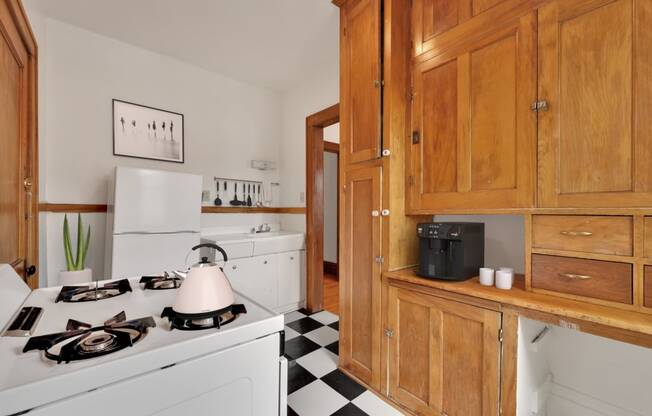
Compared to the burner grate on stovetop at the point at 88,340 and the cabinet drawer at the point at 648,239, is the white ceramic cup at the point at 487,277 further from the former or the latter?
the burner grate on stovetop at the point at 88,340

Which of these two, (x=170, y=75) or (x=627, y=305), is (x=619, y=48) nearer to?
(x=627, y=305)

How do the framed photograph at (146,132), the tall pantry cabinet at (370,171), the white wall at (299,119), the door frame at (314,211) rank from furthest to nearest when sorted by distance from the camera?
the door frame at (314,211) < the white wall at (299,119) < the framed photograph at (146,132) < the tall pantry cabinet at (370,171)

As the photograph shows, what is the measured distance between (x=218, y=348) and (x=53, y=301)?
78 cm

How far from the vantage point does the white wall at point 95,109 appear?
212 centimetres

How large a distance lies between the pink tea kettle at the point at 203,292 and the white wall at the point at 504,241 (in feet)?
5.06

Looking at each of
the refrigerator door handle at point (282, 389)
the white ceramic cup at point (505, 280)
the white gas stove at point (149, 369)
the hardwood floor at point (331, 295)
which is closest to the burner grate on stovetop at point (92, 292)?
the white gas stove at point (149, 369)

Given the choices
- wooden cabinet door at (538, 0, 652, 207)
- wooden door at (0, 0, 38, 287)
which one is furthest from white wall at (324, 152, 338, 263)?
wooden cabinet door at (538, 0, 652, 207)

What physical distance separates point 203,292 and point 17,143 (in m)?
1.60

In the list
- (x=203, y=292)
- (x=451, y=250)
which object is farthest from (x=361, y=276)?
(x=203, y=292)

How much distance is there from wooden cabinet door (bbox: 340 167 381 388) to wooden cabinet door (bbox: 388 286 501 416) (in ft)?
0.46

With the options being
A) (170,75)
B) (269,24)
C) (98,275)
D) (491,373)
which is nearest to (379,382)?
(491,373)

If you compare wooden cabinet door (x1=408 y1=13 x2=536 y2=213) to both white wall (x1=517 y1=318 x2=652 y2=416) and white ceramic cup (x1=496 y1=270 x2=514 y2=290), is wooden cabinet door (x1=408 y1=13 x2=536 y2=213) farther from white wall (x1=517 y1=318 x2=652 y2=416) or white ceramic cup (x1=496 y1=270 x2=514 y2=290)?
white wall (x1=517 y1=318 x2=652 y2=416)

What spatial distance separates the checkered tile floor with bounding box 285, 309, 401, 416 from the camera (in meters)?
1.54

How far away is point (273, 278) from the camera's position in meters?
2.79
